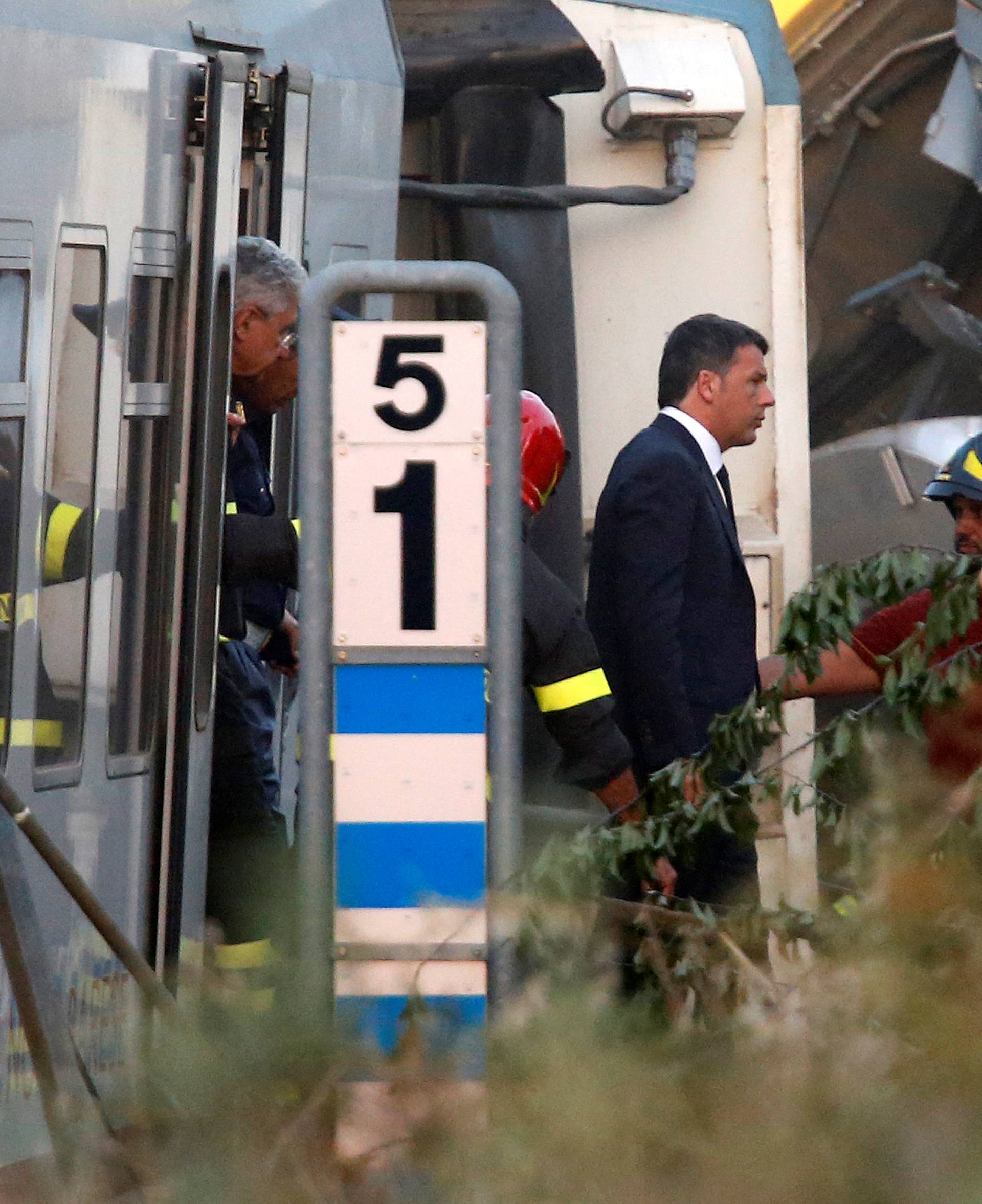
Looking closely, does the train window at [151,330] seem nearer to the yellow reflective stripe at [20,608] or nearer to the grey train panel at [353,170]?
the yellow reflective stripe at [20,608]

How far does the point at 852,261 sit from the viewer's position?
7.42 m

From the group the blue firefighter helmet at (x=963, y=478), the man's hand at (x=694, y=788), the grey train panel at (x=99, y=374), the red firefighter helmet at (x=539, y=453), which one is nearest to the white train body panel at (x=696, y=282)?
the blue firefighter helmet at (x=963, y=478)

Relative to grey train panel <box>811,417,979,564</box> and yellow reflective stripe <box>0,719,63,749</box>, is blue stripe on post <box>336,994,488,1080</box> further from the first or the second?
grey train panel <box>811,417,979,564</box>

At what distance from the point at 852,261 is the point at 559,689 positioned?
4.60 meters

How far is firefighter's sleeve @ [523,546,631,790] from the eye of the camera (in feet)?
10.3

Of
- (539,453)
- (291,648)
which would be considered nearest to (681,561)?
(539,453)

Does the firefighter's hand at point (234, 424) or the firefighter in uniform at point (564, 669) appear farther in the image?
the firefighter's hand at point (234, 424)

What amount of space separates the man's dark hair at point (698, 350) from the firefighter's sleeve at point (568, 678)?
88cm

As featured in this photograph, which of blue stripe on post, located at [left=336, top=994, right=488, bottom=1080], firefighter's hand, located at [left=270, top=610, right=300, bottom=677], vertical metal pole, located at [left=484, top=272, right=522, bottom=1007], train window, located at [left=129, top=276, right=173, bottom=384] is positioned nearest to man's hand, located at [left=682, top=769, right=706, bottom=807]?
vertical metal pole, located at [left=484, top=272, right=522, bottom=1007]

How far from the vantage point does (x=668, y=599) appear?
3.69m

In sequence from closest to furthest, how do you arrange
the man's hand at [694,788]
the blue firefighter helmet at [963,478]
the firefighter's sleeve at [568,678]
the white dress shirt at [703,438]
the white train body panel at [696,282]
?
the man's hand at [694,788]
the firefighter's sleeve at [568,678]
the blue firefighter helmet at [963,478]
the white dress shirt at [703,438]
the white train body panel at [696,282]

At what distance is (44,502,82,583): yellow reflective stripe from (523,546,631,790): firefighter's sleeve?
71cm

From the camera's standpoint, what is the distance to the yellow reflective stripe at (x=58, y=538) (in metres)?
3.03

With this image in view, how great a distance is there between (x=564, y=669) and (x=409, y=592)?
1110 millimetres
